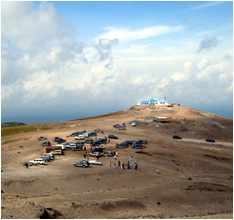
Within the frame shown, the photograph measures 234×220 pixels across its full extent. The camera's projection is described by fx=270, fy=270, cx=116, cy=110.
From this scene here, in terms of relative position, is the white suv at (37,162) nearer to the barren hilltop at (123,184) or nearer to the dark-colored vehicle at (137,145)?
the barren hilltop at (123,184)

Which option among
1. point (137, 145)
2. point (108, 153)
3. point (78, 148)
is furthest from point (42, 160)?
point (137, 145)

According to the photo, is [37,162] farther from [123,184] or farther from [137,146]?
[137,146]

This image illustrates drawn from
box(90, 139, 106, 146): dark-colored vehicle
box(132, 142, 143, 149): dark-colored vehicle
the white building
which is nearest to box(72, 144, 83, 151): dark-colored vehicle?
box(90, 139, 106, 146): dark-colored vehicle

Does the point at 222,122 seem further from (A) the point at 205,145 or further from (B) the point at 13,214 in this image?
(B) the point at 13,214

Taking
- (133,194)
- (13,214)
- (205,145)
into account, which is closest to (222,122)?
(205,145)

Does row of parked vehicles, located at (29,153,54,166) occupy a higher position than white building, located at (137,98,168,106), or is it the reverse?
white building, located at (137,98,168,106)

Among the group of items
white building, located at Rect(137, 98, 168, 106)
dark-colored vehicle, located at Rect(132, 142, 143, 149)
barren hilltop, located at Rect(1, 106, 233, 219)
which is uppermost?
white building, located at Rect(137, 98, 168, 106)

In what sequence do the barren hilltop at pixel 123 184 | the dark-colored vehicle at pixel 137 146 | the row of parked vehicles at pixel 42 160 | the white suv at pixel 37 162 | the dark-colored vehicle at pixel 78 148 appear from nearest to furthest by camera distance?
the barren hilltop at pixel 123 184
the white suv at pixel 37 162
the row of parked vehicles at pixel 42 160
the dark-colored vehicle at pixel 78 148
the dark-colored vehicle at pixel 137 146

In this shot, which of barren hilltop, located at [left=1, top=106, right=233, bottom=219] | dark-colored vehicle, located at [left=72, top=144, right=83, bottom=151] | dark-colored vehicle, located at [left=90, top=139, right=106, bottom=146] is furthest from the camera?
dark-colored vehicle, located at [left=90, top=139, right=106, bottom=146]

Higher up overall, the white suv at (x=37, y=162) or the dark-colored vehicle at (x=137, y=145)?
the dark-colored vehicle at (x=137, y=145)

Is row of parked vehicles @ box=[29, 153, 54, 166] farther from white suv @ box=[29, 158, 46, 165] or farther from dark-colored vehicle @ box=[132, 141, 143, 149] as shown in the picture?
dark-colored vehicle @ box=[132, 141, 143, 149]

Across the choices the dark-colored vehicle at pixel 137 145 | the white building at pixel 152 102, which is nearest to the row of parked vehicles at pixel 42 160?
the dark-colored vehicle at pixel 137 145
